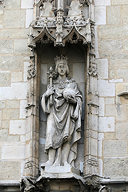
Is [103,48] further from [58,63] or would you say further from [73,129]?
[73,129]

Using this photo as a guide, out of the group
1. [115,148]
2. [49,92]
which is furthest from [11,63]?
[115,148]

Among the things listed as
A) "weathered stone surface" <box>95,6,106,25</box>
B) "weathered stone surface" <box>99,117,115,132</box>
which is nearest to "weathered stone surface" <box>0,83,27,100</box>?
"weathered stone surface" <box>99,117,115,132</box>

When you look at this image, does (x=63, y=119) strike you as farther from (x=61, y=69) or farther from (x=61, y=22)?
(x=61, y=22)

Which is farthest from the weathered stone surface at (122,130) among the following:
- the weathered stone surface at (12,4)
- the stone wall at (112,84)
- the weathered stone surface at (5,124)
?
the weathered stone surface at (12,4)

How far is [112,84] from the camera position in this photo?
11.7m

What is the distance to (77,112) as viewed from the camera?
11250 millimetres

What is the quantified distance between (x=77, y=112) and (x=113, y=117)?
1.99ft

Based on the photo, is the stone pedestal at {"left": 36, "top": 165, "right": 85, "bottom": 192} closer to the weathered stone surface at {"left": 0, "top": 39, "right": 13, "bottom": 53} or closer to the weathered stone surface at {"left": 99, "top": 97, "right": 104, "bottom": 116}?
the weathered stone surface at {"left": 99, "top": 97, "right": 104, "bottom": 116}

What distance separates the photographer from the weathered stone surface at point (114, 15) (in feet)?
39.6

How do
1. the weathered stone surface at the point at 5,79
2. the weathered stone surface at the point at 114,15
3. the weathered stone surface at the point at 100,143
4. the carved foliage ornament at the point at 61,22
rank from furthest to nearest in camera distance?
the weathered stone surface at the point at 114,15, the weathered stone surface at the point at 5,79, the carved foliage ornament at the point at 61,22, the weathered stone surface at the point at 100,143

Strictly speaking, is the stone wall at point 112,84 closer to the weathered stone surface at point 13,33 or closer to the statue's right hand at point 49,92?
the statue's right hand at point 49,92

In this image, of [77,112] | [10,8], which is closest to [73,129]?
[77,112]

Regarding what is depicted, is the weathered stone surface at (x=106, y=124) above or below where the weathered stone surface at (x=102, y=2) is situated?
below

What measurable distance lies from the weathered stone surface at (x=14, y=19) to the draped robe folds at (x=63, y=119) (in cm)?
145
